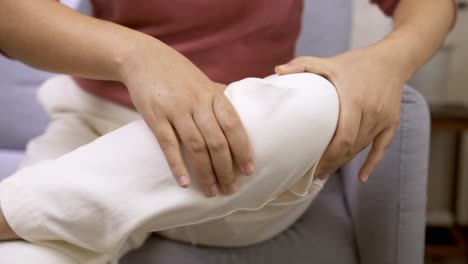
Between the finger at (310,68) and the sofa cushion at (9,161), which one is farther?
the sofa cushion at (9,161)

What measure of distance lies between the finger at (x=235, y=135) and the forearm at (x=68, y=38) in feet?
0.32

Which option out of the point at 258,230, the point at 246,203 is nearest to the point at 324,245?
the point at 258,230

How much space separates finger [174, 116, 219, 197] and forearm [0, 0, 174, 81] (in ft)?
0.31

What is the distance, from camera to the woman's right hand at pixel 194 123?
0.47 m

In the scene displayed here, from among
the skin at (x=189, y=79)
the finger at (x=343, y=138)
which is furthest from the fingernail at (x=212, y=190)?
the finger at (x=343, y=138)

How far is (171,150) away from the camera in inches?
18.3

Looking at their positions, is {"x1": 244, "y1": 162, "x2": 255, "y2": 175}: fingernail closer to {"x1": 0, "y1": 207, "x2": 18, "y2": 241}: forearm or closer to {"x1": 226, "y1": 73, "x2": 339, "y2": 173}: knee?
{"x1": 226, "y1": 73, "x2": 339, "y2": 173}: knee

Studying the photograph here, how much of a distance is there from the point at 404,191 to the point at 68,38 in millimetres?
407

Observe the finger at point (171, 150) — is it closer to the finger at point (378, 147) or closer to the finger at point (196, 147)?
the finger at point (196, 147)

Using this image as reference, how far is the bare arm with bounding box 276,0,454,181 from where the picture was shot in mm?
518

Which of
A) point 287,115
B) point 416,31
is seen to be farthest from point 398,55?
point 287,115

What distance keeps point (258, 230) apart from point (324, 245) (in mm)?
94

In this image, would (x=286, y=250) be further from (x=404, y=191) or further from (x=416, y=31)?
(x=416, y=31)

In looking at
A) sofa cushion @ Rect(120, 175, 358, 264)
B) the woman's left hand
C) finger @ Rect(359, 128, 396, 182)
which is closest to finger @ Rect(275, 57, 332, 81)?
the woman's left hand
